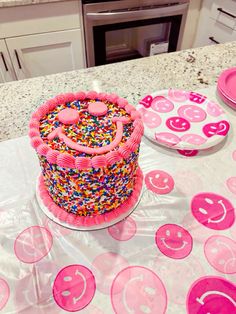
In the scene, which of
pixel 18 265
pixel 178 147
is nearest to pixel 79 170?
pixel 18 265

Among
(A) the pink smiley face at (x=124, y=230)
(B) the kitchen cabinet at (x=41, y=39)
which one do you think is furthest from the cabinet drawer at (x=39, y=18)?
(A) the pink smiley face at (x=124, y=230)

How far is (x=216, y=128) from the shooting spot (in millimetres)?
750

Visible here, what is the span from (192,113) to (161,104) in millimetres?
101

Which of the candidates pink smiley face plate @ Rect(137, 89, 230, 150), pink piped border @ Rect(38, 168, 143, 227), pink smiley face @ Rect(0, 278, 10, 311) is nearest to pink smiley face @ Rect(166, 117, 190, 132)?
pink smiley face plate @ Rect(137, 89, 230, 150)

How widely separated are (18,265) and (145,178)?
13.8 inches

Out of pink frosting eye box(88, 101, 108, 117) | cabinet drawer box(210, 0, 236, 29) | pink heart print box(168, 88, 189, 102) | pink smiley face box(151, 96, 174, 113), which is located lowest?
cabinet drawer box(210, 0, 236, 29)

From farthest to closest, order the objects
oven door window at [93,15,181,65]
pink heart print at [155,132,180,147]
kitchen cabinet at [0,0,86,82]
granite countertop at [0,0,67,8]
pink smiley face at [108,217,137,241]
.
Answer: oven door window at [93,15,181,65] → kitchen cabinet at [0,0,86,82] → granite countertop at [0,0,67,8] → pink heart print at [155,132,180,147] → pink smiley face at [108,217,137,241]

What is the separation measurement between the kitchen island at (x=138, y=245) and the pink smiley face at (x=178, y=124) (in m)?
0.07

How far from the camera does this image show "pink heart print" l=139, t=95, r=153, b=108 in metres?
0.81

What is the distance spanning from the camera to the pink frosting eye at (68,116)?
51 cm

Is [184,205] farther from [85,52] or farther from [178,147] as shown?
[85,52]

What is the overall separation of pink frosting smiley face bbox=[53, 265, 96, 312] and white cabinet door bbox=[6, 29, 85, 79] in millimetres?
1383

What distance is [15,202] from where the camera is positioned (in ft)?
1.99

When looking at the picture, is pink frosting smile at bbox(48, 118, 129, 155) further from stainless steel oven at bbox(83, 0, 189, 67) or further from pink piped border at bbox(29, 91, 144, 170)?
stainless steel oven at bbox(83, 0, 189, 67)
